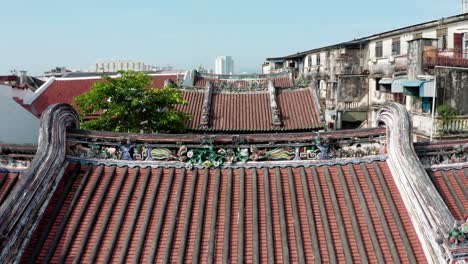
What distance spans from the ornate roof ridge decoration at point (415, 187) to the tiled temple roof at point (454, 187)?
0.74 metres

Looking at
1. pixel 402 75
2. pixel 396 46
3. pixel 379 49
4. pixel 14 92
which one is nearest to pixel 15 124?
pixel 14 92

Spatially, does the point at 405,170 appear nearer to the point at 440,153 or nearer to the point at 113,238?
the point at 440,153

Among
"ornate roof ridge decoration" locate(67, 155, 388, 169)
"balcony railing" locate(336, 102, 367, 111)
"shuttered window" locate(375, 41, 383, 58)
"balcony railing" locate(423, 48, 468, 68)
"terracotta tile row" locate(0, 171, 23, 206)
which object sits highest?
"shuttered window" locate(375, 41, 383, 58)

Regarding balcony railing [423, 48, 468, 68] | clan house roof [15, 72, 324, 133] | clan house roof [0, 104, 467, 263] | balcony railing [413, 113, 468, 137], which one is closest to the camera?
clan house roof [0, 104, 467, 263]

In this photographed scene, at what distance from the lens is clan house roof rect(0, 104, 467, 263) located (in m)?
6.55

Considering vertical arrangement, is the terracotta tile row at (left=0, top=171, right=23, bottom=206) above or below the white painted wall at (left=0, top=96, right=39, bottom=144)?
above

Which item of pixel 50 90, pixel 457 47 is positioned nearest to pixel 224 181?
pixel 457 47

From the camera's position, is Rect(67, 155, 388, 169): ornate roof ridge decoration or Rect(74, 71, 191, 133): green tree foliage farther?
Rect(74, 71, 191, 133): green tree foliage

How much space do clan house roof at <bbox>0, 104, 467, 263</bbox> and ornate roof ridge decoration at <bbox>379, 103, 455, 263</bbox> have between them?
0.06 feet

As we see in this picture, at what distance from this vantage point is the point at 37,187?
714cm

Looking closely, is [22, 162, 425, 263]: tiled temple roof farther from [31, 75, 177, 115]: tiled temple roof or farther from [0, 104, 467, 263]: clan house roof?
[31, 75, 177, 115]: tiled temple roof

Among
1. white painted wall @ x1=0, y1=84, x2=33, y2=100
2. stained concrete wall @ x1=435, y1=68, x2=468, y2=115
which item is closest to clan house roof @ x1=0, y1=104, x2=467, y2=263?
stained concrete wall @ x1=435, y1=68, x2=468, y2=115

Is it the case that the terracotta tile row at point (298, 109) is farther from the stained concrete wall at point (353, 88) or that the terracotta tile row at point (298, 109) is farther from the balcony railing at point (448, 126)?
the stained concrete wall at point (353, 88)

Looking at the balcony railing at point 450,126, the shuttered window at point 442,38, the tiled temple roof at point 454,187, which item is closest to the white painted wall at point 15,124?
the tiled temple roof at point 454,187
